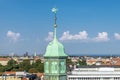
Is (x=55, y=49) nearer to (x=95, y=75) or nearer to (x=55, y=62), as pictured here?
(x=55, y=62)

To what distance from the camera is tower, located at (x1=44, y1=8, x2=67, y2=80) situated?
29.9 ft

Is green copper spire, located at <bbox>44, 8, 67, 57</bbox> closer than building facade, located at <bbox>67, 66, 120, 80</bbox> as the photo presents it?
Yes

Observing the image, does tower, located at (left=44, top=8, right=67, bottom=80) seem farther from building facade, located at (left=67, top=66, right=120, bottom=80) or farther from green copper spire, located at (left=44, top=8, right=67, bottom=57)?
building facade, located at (left=67, top=66, right=120, bottom=80)

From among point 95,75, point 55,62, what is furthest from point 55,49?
point 95,75

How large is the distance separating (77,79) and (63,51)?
70001 millimetres

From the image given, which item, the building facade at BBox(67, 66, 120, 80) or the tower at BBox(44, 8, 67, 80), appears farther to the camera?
the building facade at BBox(67, 66, 120, 80)

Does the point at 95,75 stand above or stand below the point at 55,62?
above

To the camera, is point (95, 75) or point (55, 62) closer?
point (55, 62)

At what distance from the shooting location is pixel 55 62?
30.0 feet

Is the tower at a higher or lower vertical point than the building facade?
lower

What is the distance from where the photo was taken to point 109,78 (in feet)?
258

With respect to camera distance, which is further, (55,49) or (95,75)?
(95,75)

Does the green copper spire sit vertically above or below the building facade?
below

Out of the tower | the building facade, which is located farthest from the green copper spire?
the building facade
